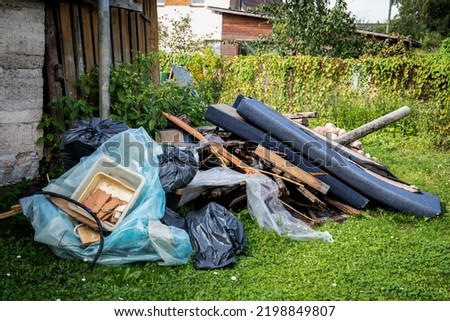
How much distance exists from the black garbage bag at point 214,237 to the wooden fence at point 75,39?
2.39 meters

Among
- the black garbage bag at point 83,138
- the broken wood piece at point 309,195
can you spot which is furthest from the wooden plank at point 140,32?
the broken wood piece at point 309,195

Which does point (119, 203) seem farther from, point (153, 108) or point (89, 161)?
point (153, 108)

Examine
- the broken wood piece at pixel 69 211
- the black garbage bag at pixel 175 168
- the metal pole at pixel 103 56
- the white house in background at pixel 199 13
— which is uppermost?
the white house in background at pixel 199 13

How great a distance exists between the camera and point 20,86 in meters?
4.77

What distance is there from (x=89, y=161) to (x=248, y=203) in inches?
64.6

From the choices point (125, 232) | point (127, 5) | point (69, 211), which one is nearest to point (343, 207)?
point (125, 232)

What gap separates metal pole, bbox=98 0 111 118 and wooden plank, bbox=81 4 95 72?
0.26m

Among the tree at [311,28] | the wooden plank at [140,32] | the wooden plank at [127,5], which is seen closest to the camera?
the wooden plank at [127,5]

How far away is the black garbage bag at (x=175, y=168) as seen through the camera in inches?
167

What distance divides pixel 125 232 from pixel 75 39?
2.89 m

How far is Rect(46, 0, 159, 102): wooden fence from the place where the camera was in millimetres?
5156

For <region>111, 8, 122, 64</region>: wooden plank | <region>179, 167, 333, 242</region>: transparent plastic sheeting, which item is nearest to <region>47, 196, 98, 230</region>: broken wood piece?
<region>179, 167, 333, 242</region>: transparent plastic sheeting

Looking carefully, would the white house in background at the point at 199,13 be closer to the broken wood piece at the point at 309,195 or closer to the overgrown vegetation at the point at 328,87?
the overgrown vegetation at the point at 328,87

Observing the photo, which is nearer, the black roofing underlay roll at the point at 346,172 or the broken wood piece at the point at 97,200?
the broken wood piece at the point at 97,200
